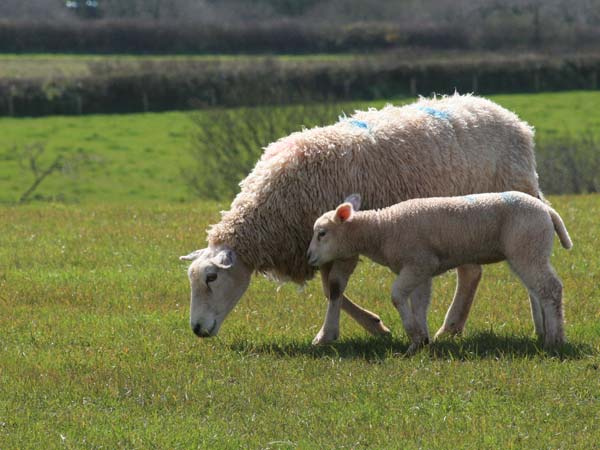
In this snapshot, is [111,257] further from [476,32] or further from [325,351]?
[476,32]

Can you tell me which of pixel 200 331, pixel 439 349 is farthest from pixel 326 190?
pixel 439 349

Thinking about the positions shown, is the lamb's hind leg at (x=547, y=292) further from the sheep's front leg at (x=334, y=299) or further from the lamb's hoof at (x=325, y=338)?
the lamb's hoof at (x=325, y=338)

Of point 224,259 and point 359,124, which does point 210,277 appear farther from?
point 359,124

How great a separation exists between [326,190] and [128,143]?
95.8 ft

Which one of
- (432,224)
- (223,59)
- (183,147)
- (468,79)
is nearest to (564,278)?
(432,224)

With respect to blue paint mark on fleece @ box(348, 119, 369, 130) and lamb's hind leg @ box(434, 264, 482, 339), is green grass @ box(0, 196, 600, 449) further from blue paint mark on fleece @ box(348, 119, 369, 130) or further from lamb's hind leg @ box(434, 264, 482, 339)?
blue paint mark on fleece @ box(348, 119, 369, 130)

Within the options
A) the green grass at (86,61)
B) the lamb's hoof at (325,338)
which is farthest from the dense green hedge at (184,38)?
the lamb's hoof at (325,338)

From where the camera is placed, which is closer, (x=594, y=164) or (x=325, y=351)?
(x=325, y=351)

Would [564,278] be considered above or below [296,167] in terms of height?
below

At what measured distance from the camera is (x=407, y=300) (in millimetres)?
7500

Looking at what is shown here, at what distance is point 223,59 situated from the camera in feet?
145

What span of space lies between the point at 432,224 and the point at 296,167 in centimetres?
125

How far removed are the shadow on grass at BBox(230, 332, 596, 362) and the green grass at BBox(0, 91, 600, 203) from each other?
2209cm

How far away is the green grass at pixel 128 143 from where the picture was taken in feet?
105
